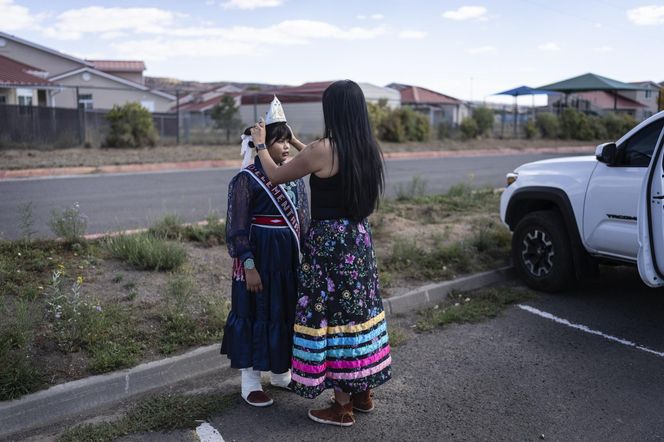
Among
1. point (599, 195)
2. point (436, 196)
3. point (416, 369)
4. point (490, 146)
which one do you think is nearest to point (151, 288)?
point (416, 369)

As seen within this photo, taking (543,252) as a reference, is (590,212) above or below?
above

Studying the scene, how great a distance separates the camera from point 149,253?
5918mm

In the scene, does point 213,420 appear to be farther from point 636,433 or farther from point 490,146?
point 490,146

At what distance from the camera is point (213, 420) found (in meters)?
3.81

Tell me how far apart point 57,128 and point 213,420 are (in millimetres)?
19414

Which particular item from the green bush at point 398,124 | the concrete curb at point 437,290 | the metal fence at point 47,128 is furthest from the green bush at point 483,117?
the concrete curb at point 437,290

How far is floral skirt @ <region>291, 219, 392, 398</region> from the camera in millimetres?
3639

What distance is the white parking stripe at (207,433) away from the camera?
11.7 feet

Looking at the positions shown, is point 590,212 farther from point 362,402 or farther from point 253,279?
point 253,279

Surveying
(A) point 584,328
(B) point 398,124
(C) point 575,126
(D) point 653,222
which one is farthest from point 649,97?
(D) point 653,222

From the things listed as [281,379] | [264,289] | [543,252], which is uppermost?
[264,289]

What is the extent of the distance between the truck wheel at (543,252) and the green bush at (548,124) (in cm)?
3182

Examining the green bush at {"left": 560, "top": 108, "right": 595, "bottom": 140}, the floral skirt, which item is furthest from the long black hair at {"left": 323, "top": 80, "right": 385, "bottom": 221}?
the green bush at {"left": 560, "top": 108, "right": 595, "bottom": 140}

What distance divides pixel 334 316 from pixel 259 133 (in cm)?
117
